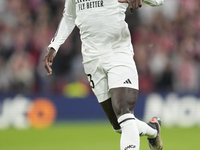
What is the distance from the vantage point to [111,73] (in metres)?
5.11

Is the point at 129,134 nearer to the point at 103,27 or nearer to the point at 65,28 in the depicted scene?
the point at 103,27

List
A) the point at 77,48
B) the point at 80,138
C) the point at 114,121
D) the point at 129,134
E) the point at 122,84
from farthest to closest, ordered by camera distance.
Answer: the point at 77,48, the point at 80,138, the point at 114,121, the point at 122,84, the point at 129,134

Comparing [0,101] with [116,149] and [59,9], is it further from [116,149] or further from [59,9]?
[116,149]

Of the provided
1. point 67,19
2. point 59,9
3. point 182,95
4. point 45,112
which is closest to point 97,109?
point 45,112

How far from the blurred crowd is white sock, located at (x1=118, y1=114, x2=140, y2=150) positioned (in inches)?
292

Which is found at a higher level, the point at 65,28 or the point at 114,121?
the point at 65,28

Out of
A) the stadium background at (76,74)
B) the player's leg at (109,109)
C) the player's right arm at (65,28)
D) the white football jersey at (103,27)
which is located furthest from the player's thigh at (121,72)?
the stadium background at (76,74)

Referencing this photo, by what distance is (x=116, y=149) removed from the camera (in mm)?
7820

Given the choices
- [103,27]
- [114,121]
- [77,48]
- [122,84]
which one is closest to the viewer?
[122,84]

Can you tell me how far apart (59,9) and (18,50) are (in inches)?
75.4

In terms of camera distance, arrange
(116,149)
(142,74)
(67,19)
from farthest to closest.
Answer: (142,74), (116,149), (67,19)

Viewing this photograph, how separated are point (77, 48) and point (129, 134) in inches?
331

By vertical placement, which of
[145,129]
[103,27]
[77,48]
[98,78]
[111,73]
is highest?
[103,27]

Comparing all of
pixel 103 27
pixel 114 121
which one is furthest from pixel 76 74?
pixel 103 27
